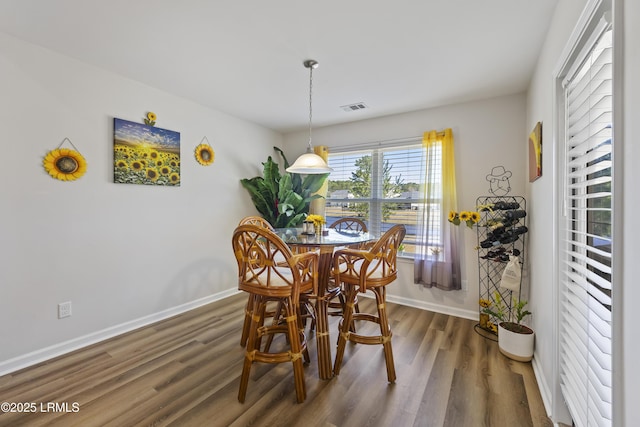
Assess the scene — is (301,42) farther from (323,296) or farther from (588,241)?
(588,241)

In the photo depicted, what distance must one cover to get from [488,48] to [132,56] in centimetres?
282

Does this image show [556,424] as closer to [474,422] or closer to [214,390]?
[474,422]

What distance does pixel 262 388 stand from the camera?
73.2 inches

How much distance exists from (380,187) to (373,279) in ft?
6.83

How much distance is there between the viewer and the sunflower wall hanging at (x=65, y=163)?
86.7 inches

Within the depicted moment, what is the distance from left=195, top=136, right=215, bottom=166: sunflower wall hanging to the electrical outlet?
1841mm

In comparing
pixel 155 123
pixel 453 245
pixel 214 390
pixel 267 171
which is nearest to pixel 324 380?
pixel 214 390

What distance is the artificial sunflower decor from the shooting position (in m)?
2.81

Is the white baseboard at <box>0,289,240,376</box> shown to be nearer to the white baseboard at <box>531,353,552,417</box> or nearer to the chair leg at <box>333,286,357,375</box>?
the chair leg at <box>333,286,357,375</box>

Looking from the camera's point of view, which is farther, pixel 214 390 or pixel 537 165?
pixel 537 165

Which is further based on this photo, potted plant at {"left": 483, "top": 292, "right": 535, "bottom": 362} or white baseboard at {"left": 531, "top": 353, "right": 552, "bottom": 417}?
potted plant at {"left": 483, "top": 292, "right": 535, "bottom": 362}

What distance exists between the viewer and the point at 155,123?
289 cm

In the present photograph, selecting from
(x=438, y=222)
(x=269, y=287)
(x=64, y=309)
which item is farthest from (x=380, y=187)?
(x=64, y=309)

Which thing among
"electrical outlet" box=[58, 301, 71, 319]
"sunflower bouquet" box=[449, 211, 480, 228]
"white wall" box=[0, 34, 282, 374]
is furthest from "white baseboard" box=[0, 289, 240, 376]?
"sunflower bouquet" box=[449, 211, 480, 228]
